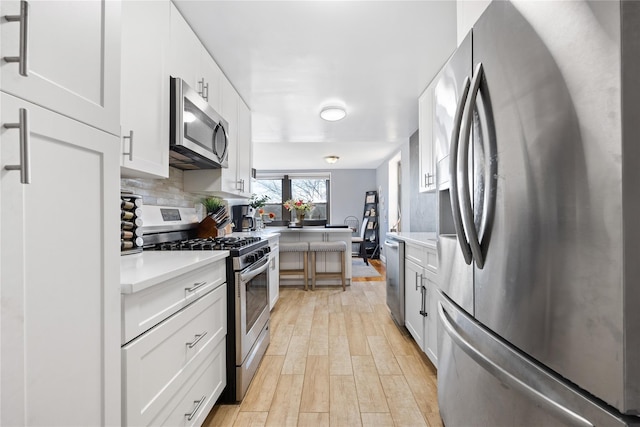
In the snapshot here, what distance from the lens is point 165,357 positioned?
1.11 meters

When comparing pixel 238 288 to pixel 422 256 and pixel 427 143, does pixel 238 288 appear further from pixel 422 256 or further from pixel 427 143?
pixel 427 143

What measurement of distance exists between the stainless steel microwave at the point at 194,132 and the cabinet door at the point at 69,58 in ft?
2.96

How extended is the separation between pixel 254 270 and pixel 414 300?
4.25 feet

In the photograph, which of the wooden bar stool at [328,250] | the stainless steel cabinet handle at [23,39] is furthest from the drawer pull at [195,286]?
the wooden bar stool at [328,250]

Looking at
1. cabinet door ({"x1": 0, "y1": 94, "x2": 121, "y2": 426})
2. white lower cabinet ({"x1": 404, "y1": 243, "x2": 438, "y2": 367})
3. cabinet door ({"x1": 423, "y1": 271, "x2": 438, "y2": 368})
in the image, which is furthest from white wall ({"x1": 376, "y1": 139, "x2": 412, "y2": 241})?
cabinet door ({"x1": 0, "y1": 94, "x2": 121, "y2": 426})

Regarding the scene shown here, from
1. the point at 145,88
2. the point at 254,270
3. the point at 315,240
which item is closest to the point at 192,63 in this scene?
the point at 145,88

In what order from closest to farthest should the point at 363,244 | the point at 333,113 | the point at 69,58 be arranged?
the point at 69,58, the point at 333,113, the point at 363,244

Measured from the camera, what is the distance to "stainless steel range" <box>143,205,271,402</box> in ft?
5.57

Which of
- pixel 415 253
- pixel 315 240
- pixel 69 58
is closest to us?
pixel 69 58

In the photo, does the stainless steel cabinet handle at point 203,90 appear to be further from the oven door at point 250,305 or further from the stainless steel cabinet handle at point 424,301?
the stainless steel cabinet handle at point 424,301

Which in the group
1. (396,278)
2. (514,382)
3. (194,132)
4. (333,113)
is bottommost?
(396,278)

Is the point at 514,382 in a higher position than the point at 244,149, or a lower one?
lower

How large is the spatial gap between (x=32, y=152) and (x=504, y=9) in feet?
3.76

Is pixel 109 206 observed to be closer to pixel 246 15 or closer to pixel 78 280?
pixel 78 280
